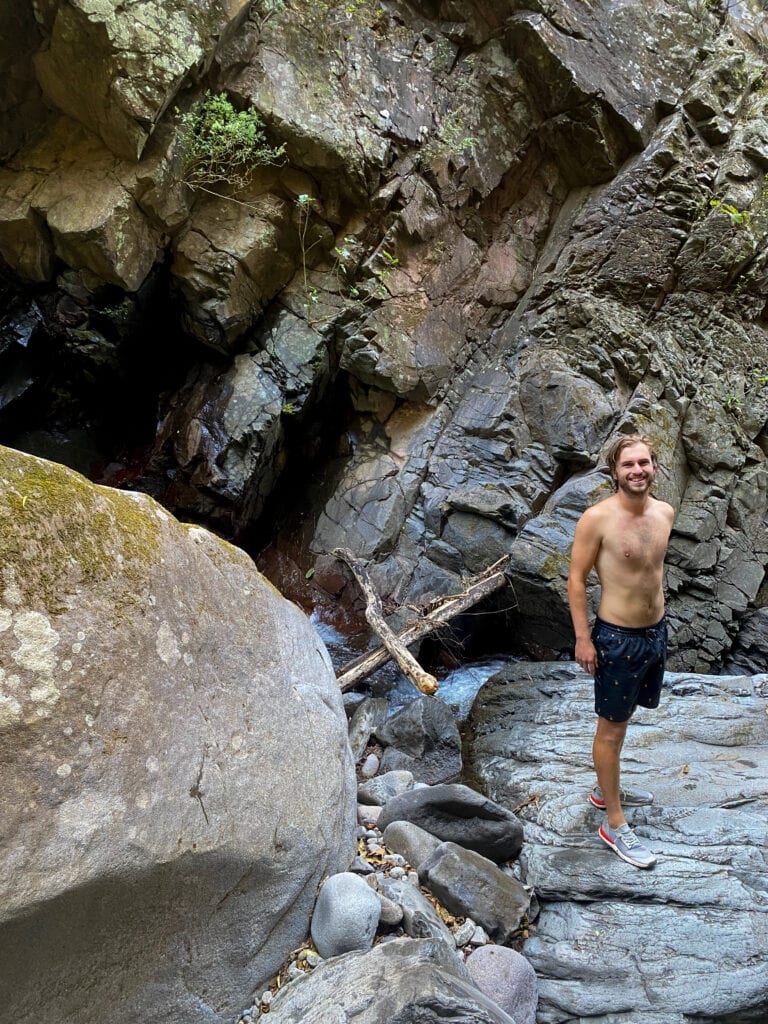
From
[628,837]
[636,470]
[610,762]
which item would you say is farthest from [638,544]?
[628,837]

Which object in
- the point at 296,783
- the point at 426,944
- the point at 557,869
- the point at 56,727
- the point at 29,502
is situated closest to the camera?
the point at 56,727

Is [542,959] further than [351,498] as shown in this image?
No

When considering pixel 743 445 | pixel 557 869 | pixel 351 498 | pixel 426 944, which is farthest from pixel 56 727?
pixel 743 445

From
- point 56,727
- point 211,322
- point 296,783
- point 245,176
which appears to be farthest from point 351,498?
point 56,727

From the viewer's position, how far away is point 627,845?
3152 millimetres

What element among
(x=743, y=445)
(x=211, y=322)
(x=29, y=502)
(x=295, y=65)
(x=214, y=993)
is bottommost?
(x=214, y=993)

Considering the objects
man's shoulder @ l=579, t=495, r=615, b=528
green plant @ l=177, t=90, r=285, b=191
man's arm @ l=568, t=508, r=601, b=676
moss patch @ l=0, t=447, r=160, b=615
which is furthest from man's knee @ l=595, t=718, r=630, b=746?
green plant @ l=177, t=90, r=285, b=191

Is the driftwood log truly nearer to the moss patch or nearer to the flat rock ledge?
the flat rock ledge

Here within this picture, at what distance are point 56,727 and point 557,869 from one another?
9.28 ft

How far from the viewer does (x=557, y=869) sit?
3158 mm

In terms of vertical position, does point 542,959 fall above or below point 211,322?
below

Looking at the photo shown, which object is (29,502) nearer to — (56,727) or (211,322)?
(56,727)

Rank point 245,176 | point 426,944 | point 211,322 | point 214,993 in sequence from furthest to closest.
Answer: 1. point 211,322
2. point 245,176
3. point 426,944
4. point 214,993

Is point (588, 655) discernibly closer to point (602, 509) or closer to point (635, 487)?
point (602, 509)
